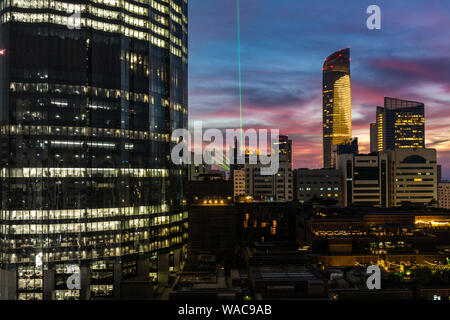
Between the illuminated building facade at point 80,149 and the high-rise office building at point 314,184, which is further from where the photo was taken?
the high-rise office building at point 314,184

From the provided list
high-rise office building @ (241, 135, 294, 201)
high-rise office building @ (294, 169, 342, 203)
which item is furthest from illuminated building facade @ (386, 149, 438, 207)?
high-rise office building @ (241, 135, 294, 201)

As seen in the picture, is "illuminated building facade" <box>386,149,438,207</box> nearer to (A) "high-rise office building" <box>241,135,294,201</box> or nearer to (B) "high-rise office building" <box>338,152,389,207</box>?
(B) "high-rise office building" <box>338,152,389,207</box>

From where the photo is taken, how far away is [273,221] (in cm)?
8656

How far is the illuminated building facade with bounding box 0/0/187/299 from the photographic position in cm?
6391

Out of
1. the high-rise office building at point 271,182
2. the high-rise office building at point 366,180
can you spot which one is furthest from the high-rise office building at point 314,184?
the high-rise office building at point 366,180

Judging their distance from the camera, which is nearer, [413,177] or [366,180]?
[366,180]

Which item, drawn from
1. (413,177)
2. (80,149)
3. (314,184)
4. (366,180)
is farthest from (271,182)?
(80,149)

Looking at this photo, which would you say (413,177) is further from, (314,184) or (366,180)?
(314,184)

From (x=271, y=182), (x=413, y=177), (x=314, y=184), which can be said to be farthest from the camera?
(x=314, y=184)

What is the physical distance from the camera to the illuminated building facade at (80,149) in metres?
63.9

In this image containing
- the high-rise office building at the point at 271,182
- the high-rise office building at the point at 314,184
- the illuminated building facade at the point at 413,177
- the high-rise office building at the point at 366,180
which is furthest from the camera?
the high-rise office building at the point at 314,184

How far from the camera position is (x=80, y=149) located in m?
67.9

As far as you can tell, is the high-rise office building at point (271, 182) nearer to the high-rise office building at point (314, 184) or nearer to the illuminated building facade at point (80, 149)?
the high-rise office building at point (314, 184)
